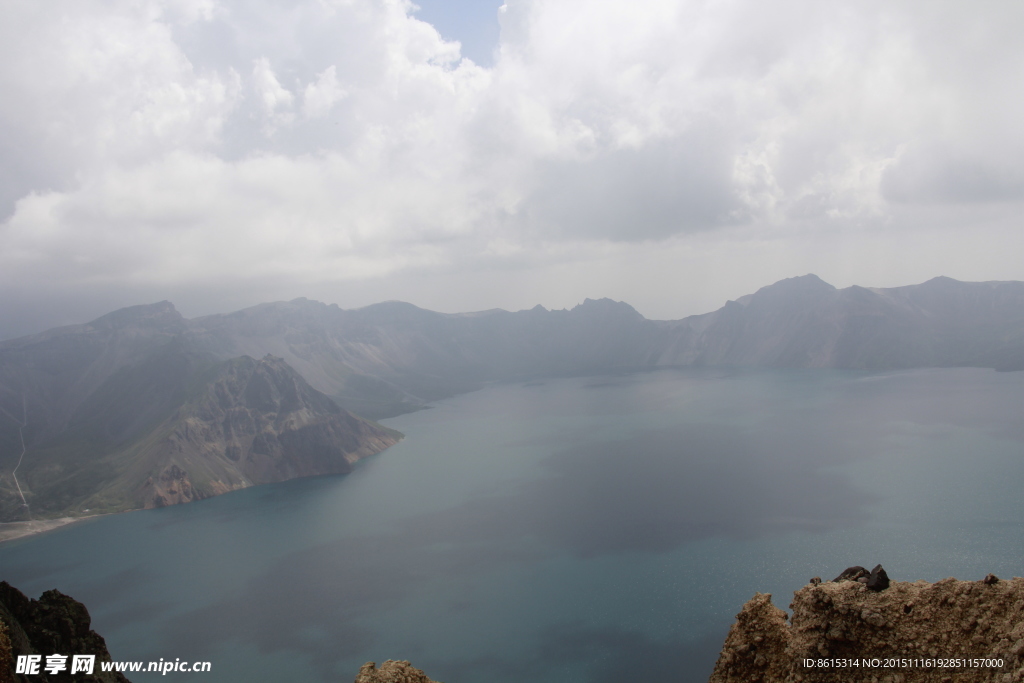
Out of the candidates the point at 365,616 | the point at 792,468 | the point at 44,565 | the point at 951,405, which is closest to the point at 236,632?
the point at 365,616

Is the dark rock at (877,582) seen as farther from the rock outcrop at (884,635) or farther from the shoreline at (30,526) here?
the shoreline at (30,526)

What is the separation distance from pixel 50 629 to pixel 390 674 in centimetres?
2886

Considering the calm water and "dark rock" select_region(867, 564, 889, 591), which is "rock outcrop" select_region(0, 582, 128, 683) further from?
"dark rock" select_region(867, 564, 889, 591)

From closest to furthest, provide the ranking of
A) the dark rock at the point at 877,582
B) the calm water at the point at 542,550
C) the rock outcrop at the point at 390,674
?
1. the rock outcrop at the point at 390,674
2. the dark rock at the point at 877,582
3. the calm water at the point at 542,550

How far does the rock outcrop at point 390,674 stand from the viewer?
1908 cm

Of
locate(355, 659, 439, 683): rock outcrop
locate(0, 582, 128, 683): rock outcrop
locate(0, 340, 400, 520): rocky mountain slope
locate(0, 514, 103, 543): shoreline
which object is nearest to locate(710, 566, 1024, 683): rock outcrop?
locate(355, 659, 439, 683): rock outcrop

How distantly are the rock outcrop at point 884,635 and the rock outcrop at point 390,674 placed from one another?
39.4 ft

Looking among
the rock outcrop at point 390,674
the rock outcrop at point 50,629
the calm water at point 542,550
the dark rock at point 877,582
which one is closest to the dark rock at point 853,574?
the dark rock at point 877,582

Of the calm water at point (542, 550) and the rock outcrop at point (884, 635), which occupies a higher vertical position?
the rock outcrop at point (884, 635)

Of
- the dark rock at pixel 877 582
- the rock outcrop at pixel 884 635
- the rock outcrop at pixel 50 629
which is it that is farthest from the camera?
the rock outcrop at pixel 50 629

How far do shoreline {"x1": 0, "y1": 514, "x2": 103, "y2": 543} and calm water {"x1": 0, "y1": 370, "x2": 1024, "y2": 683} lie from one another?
18.3 ft

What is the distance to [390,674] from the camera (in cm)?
1945

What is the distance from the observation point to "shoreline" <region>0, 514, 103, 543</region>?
113125 mm

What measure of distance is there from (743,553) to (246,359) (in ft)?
587
